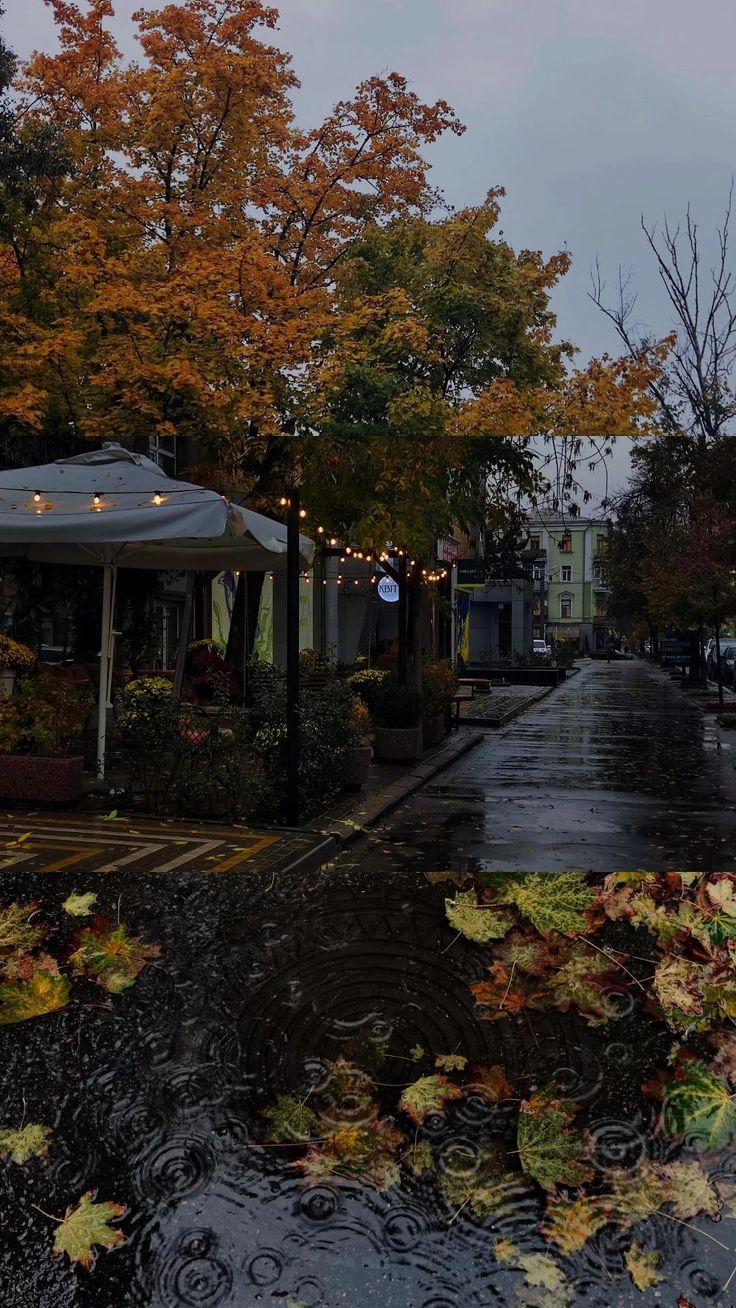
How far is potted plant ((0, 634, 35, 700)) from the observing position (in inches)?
254

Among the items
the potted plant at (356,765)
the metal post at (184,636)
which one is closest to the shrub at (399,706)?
the potted plant at (356,765)

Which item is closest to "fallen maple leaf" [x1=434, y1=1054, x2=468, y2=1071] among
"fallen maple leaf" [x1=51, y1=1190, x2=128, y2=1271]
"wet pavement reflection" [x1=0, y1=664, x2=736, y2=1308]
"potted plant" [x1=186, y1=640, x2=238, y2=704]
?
"wet pavement reflection" [x1=0, y1=664, x2=736, y2=1308]

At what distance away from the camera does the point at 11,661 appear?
6910mm

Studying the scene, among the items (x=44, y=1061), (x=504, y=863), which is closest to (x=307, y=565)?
(x=504, y=863)

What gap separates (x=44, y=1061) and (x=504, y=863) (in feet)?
11.3

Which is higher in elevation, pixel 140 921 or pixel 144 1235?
pixel 140 921

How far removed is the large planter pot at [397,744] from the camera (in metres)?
10.6

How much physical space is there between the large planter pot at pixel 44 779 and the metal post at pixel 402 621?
4.90 m

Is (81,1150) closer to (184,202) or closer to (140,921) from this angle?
(140,921)

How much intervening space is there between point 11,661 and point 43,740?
0.70m

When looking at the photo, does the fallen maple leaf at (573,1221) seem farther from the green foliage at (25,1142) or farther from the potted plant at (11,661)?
the potted plant at (11,661)

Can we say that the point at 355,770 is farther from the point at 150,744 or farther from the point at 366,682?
the point at 366,682

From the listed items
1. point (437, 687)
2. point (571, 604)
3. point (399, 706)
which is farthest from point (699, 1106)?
point (571, 604)

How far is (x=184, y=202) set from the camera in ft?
28.3
